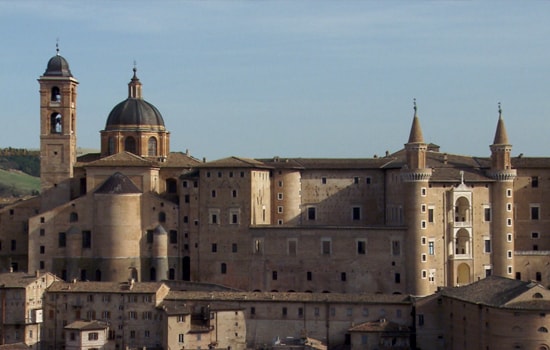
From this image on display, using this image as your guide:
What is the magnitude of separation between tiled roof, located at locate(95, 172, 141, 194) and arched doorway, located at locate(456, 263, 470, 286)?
20.9 metres

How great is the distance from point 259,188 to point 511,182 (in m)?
15.9

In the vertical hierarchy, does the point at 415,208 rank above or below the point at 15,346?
above

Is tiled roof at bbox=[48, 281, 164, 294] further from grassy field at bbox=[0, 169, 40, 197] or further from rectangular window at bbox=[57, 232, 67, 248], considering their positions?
grassy field at bbox=[0, 169, 40, 197]

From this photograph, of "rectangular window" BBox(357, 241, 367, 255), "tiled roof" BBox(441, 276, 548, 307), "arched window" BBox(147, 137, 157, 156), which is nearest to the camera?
"tiled roof" BBox(441, 276, 548, 307)

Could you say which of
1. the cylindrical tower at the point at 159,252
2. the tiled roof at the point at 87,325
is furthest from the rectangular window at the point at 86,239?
the tiled roof at the point at 87,325

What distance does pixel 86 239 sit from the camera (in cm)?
7556

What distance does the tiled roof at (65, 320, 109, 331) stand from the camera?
66.0 meters

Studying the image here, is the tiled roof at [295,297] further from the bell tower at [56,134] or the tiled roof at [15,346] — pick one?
the bell tower at [56,134]

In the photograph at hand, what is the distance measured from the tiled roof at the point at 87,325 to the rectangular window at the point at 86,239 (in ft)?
29.4

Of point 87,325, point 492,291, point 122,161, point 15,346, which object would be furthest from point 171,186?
point 492,291

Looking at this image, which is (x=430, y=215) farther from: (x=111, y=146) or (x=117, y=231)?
(x=111, y=146)

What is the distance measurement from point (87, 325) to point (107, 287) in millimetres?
3311

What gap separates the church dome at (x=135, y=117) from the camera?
272 ft

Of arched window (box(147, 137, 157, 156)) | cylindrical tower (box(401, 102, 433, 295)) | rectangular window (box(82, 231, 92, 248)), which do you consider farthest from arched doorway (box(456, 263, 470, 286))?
arched window (box(147, 137, 157, 156))
